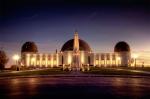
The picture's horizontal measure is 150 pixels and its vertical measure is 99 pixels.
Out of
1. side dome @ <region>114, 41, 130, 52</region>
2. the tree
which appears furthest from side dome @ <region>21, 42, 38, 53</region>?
the tree

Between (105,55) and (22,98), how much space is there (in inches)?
4516

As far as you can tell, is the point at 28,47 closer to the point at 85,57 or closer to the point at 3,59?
the point at 85,57

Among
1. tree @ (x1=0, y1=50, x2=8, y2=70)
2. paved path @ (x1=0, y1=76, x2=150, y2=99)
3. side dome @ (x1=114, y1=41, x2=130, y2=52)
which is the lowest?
paved path @ (x1=0, y1=76, x2=150, y2=99)

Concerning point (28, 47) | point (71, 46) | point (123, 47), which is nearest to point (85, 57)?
point (71, 46)

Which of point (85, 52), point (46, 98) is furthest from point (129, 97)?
point (85, 52)

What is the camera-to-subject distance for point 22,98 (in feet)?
42.4

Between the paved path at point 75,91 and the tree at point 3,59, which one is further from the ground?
the tree at point 3,59

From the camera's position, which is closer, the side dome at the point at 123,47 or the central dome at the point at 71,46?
the central dome at the point at 71,46

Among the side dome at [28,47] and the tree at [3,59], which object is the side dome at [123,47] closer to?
the side dome at [28,47]

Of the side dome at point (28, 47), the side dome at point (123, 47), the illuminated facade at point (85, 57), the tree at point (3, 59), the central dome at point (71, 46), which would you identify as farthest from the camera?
the side dome at point (28, 47)

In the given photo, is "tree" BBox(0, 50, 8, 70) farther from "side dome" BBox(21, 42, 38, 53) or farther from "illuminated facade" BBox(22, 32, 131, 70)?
"side dome" BBox(21, 42, 38, 53)

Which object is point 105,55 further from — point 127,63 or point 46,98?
point 46,98

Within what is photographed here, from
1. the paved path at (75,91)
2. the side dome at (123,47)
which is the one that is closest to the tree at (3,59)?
the paved path at (75,91)

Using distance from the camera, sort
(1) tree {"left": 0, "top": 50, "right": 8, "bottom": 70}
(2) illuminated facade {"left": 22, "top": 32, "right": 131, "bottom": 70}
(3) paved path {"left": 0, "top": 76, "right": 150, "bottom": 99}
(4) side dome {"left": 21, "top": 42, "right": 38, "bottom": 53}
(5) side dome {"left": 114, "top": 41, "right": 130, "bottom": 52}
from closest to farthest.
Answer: (3) paved path {"left": 0, "top": 76, "right": 150, "bottom": 99}
(1) tree {"left": 0, "top": 50, "right": 8, "bottom": 70}
(2) illuminated facade {"left": 22, "top": 32, "right": 131, "bottom": 70}
(5) side dome {"left": 114, "top": 41, "right": 130, "bottom": 52}
(4) side dome {"left": 21, "top": 42, "right": 38, "bottom": 53}
